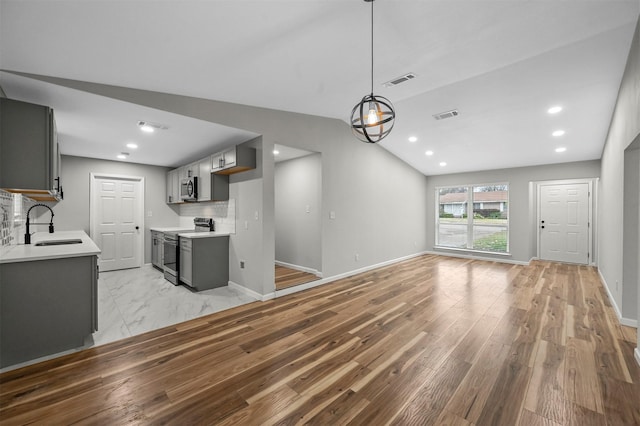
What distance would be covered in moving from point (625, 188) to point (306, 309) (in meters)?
4.00

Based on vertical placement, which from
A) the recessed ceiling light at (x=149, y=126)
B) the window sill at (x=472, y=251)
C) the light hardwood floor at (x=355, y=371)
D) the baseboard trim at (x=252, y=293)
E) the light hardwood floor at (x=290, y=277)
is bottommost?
the light hardwood floor at (x=355, y=371)

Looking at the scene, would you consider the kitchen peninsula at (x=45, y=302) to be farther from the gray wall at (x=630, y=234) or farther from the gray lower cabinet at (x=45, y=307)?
the gray wall at (x=630, y=234)

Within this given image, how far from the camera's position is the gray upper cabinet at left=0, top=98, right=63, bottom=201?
233 centimetres

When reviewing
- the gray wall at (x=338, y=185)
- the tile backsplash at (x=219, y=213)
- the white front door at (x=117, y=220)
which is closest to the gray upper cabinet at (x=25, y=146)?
the gray wall at (x=338, y=185)

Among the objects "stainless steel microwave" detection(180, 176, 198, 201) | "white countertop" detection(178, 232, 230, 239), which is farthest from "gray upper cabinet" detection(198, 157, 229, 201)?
"white countertop" detection(178, 232, 230, 239)

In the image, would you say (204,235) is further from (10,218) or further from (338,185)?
(338,185)

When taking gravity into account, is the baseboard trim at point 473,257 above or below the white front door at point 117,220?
below

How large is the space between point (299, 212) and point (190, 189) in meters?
2.09

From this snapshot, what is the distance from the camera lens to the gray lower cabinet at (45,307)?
2186 millimetres

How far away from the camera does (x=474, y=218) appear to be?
7316 millimetres

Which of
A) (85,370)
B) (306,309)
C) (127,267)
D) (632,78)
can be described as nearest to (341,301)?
(306,309)

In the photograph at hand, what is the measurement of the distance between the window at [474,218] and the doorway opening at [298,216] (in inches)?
176

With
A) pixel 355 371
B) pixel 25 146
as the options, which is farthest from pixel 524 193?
pixel 25 146

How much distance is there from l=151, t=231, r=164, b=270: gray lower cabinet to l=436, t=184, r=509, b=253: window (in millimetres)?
7016
